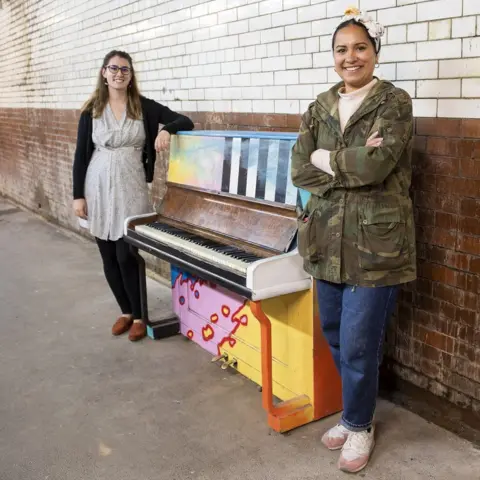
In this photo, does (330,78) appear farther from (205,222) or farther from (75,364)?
(75,364)

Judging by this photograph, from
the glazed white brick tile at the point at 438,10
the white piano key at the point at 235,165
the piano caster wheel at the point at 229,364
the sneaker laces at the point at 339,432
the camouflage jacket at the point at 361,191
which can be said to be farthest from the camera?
the piano caster wheel at the point at 229,364

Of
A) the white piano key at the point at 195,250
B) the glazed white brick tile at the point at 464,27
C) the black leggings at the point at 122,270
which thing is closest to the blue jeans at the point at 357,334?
the white piano key at the point at 195,250

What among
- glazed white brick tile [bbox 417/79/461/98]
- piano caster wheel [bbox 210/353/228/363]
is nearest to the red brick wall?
glazed white brick tile [bbox 417/79/461/98]

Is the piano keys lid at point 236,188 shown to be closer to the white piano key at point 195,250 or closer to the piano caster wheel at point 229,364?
the white piano key at point 195,250

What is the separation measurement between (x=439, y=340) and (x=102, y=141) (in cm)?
241

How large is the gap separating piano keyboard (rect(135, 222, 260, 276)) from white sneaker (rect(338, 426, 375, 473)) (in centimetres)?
89

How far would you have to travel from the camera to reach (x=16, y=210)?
33.2 ft

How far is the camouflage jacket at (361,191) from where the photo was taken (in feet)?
7.61

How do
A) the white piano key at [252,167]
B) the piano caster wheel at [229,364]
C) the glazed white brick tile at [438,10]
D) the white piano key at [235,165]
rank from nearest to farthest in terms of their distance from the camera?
the glazed white brick tile at [438,10]
the white piano key at [252,167]
the white piano key at [235,165]
the piano caster wheel at [229,364]

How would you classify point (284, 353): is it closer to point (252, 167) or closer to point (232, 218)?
point (232, 218)

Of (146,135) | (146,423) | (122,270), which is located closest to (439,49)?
(146,135)

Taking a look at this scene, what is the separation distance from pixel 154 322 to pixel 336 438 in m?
1.84

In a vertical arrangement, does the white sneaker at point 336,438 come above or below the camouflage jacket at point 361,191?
below

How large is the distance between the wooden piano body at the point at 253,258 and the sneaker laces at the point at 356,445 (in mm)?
351
